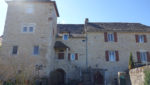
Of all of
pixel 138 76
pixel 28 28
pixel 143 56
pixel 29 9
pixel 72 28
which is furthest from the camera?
pixel 72 28

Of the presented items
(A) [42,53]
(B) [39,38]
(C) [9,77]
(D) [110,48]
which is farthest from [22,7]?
(D) [110,48]

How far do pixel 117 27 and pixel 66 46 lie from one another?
894cm

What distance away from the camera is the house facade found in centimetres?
1744

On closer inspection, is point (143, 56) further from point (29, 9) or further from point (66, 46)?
point (29, 9)

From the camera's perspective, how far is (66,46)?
65.1ft

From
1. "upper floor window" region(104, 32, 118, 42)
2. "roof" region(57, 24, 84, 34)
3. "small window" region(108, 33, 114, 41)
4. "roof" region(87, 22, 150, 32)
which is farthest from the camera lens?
"roof" region(57, 24, 84, 34)

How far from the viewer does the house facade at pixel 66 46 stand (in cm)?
1744

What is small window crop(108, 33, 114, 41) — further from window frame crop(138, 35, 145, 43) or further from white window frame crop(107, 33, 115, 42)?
window frame crop(138, 35, 145, 43)

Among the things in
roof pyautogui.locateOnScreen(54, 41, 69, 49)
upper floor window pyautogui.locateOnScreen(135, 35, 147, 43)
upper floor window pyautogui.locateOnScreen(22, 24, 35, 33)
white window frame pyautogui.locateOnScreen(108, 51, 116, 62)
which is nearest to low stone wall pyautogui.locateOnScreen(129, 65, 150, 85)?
white window frame pyautogui.locateOnScreen(108, 51, 116, 62)

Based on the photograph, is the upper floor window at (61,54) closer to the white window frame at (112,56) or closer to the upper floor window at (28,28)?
the upper floor window at (28,28)

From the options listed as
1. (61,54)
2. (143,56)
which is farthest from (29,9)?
(143,56)

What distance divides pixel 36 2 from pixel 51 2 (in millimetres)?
2155

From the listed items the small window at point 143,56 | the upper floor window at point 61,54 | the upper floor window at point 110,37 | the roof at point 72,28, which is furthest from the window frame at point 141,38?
the upper floor window at point 61,54

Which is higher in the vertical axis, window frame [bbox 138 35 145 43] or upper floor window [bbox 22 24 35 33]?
upper floor window [bbox 22 24 35 33]
